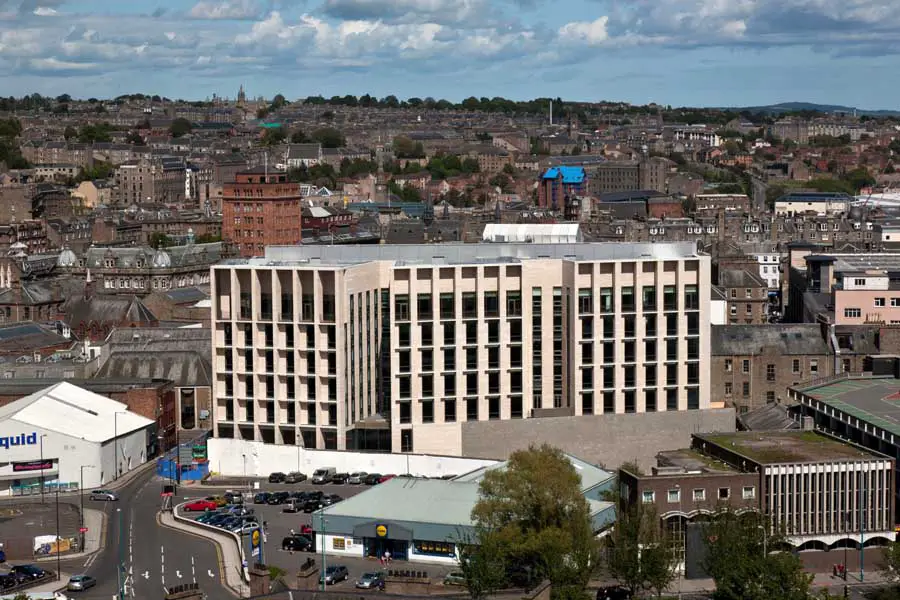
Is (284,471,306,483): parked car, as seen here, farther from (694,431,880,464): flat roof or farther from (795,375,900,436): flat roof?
(795,375,900,436): flat roof

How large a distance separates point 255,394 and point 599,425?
50.6 ft

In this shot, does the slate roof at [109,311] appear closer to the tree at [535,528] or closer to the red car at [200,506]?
the red car at [200,506]

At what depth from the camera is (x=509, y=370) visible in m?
77.8

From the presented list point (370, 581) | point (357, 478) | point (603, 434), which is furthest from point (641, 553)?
point (603, 434)

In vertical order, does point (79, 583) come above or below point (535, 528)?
below

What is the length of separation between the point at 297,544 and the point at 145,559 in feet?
18.1

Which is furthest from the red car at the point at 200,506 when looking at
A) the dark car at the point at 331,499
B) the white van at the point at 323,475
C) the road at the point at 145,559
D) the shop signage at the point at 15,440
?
the shop signage at the point at 15,440

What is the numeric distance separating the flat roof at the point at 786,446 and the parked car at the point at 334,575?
15422mm

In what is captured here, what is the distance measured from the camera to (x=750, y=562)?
53906mm

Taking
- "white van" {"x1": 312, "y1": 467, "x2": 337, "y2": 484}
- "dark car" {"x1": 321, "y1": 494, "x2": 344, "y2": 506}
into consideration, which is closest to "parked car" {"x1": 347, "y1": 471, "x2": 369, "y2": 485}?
"white van" {"x1": 312, "y1": 467, "x2": 337, "y2": 484}

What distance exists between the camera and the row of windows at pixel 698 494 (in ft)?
199

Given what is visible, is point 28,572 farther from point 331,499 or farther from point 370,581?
point 331,499

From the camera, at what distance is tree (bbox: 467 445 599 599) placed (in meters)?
54.2

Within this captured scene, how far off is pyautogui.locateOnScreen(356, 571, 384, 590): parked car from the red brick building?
106m
